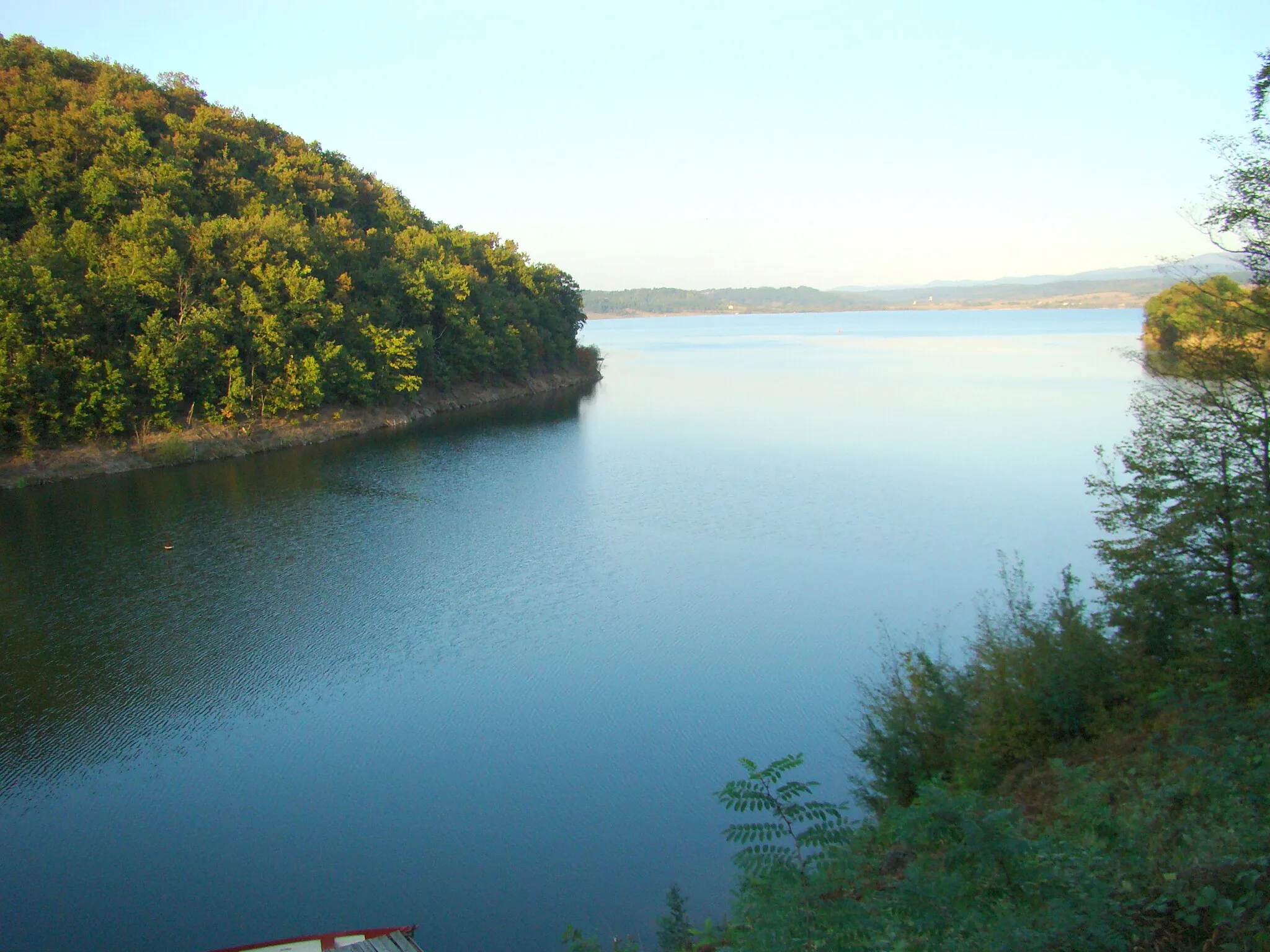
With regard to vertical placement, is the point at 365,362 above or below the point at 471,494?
above

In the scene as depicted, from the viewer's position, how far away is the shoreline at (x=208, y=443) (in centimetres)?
3284

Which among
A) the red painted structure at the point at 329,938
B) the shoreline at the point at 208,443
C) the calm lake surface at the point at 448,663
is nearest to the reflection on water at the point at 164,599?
the calm lake surface at the point at 448,663

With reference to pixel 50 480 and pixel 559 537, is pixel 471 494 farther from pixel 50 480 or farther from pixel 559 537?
pixel 50 480

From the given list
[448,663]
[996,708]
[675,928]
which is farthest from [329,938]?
[448,663]

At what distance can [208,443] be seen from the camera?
125ft

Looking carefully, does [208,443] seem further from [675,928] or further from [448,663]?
[675,928]

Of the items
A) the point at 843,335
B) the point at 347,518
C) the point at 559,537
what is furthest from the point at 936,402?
the point at 843,335

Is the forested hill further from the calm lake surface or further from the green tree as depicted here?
the green tree

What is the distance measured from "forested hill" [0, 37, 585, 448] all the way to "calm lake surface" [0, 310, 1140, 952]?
13.8ft

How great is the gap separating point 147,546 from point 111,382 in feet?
40.8

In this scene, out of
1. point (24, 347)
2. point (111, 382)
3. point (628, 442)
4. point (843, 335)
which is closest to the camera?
point (24, 347)

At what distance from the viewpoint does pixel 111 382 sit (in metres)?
33.7

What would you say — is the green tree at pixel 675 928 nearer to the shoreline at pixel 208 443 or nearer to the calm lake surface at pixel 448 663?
the calm lake surface at pixel 448 663

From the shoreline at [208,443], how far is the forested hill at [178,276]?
0.64m
